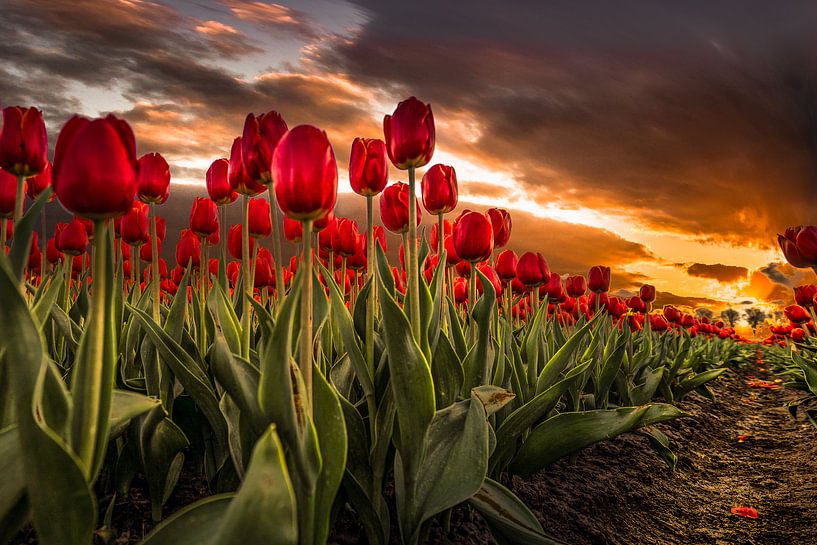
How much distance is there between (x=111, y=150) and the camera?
1191 mm

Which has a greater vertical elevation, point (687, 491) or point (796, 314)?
point (796, 314)

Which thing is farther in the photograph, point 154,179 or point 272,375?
point 154,179

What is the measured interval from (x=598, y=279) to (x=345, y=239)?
10.4 feet

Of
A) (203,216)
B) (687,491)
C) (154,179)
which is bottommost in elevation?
(687,491)

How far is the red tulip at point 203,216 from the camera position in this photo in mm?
3062

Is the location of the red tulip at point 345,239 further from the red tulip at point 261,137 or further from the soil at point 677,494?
the soil at point 677,494

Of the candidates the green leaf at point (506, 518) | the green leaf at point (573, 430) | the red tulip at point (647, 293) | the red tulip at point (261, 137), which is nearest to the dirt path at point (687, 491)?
the green leaf at point (573, 430)

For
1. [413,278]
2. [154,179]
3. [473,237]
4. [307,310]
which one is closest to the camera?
[307,310]

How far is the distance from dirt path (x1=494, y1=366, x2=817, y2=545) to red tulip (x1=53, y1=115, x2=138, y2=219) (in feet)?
9.03

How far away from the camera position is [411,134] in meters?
2.34

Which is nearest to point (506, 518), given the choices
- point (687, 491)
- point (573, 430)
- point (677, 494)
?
point (573, 430)

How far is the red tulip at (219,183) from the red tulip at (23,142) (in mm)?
701

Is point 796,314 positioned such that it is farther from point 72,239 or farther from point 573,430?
point 72,239

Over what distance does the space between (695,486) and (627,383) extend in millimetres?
1028
